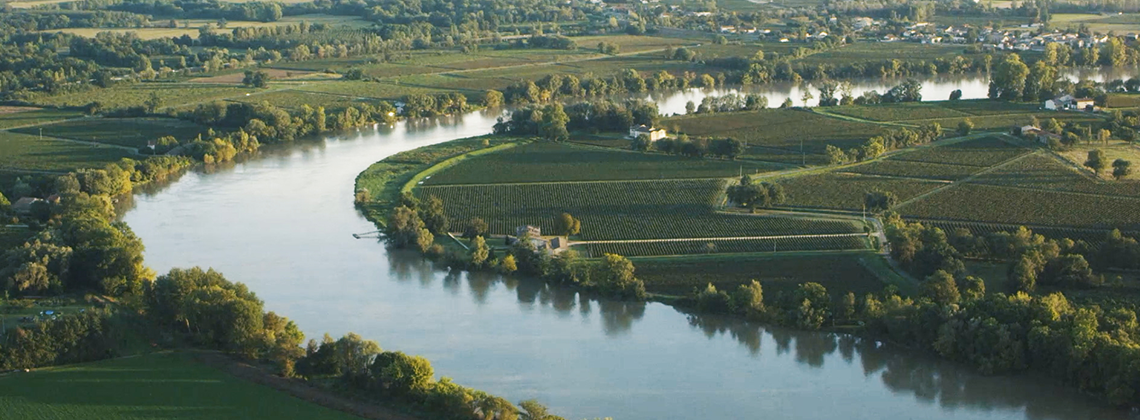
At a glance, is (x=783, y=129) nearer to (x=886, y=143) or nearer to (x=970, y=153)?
(x=886, y=143)

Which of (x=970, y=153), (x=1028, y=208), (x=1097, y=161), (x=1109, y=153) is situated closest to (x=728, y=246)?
(x=1028, y=208)

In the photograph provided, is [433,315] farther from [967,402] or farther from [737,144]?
[737,144]

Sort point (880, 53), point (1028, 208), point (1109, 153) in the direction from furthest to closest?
point (880, 53), point (1109, 153), point (1028, 208)

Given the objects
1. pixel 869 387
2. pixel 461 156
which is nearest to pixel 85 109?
pixel 461 156

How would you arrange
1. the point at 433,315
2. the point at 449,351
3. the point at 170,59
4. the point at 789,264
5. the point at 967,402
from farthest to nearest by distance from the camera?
the point at 170,59 → the point at 789,264 → the point at 433,315 → the point at 449,351 → the point at 967,402

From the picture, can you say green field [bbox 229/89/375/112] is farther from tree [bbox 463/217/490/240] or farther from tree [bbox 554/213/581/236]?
tree [bbox 554/213/581/236]

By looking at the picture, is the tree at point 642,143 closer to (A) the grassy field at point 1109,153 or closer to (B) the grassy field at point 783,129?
(B) the grassy field at point 783,129
